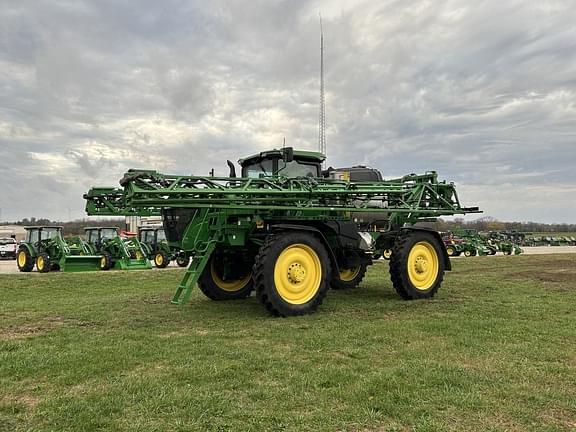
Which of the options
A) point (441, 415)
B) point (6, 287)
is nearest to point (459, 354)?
point (441, 415)

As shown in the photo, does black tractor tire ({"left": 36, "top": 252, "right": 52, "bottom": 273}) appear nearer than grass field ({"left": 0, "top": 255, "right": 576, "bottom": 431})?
No

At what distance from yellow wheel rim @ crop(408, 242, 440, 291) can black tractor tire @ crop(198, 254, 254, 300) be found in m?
3.04

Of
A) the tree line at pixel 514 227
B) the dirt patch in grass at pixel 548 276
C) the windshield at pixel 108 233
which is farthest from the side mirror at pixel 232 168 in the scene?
the tree line at pixel 514 227

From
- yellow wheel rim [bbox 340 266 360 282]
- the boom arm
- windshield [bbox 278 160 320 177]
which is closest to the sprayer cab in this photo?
windshield [bbox 278 160 320 177]

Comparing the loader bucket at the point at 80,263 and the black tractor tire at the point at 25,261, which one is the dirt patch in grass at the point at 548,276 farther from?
the black tractor tire at the point at 25,261

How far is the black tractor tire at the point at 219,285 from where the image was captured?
920 cm

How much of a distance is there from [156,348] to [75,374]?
1.11 metres

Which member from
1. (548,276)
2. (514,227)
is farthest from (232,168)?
(514,227)

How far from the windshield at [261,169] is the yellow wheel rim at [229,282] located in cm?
187

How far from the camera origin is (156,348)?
557cm

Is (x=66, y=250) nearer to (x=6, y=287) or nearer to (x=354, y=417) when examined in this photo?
(x=6, y=287)

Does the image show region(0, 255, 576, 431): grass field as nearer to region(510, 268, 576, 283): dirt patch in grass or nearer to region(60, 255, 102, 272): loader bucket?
region(510, 268, 576, 283): dirt patch in grass

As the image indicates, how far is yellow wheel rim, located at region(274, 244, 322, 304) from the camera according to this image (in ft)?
24.6

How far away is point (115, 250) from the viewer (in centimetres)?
2220
